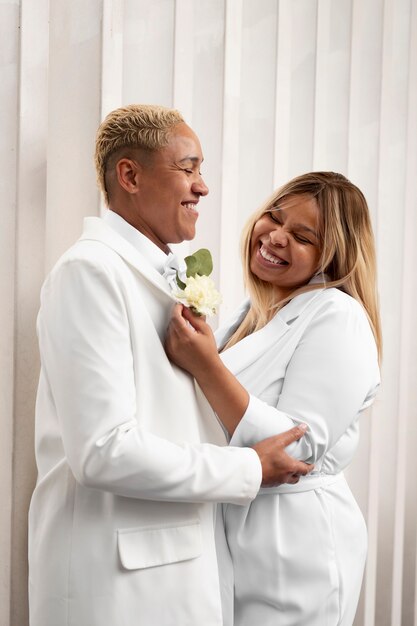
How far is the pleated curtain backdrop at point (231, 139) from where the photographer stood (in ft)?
6.09

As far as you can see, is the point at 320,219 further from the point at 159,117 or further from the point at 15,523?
the point at 15,523

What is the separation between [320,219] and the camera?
1928 mm

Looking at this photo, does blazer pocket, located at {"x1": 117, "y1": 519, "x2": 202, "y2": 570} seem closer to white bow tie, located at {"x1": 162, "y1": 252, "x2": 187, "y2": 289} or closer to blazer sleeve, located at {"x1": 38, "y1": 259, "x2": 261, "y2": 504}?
blazer sleeve, located at {"x1": 38, "y1": 259, "x2": 261, "y2": 504}

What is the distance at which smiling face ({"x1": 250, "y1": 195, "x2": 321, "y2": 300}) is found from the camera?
194cm

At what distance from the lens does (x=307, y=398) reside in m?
1.77

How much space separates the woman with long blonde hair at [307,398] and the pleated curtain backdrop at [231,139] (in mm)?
431

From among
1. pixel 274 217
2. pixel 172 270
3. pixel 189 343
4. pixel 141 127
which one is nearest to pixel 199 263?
pixel 172 270

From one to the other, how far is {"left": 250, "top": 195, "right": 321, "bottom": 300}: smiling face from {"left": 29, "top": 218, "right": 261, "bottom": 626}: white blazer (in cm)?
51

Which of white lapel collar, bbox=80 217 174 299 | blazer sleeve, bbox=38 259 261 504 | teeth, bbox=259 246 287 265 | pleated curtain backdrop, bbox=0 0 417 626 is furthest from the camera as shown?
teeth, bbox=259 246 287 265

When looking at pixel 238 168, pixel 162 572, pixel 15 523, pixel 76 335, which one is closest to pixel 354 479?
pixel 238 168

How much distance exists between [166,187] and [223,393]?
0.41m

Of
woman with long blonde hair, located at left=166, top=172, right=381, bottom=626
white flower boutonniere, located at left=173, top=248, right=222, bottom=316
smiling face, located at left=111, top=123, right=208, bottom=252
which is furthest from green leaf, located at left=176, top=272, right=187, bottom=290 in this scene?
woman with long blonde hair, located at left=166, top=172, right=381, bottom=626

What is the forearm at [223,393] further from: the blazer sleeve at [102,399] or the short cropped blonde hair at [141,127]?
the short cropped blonde hair at [141,127]

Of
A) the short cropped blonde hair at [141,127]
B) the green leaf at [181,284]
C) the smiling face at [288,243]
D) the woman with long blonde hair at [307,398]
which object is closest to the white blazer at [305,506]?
the woman with long blonde hair at [307,398]
